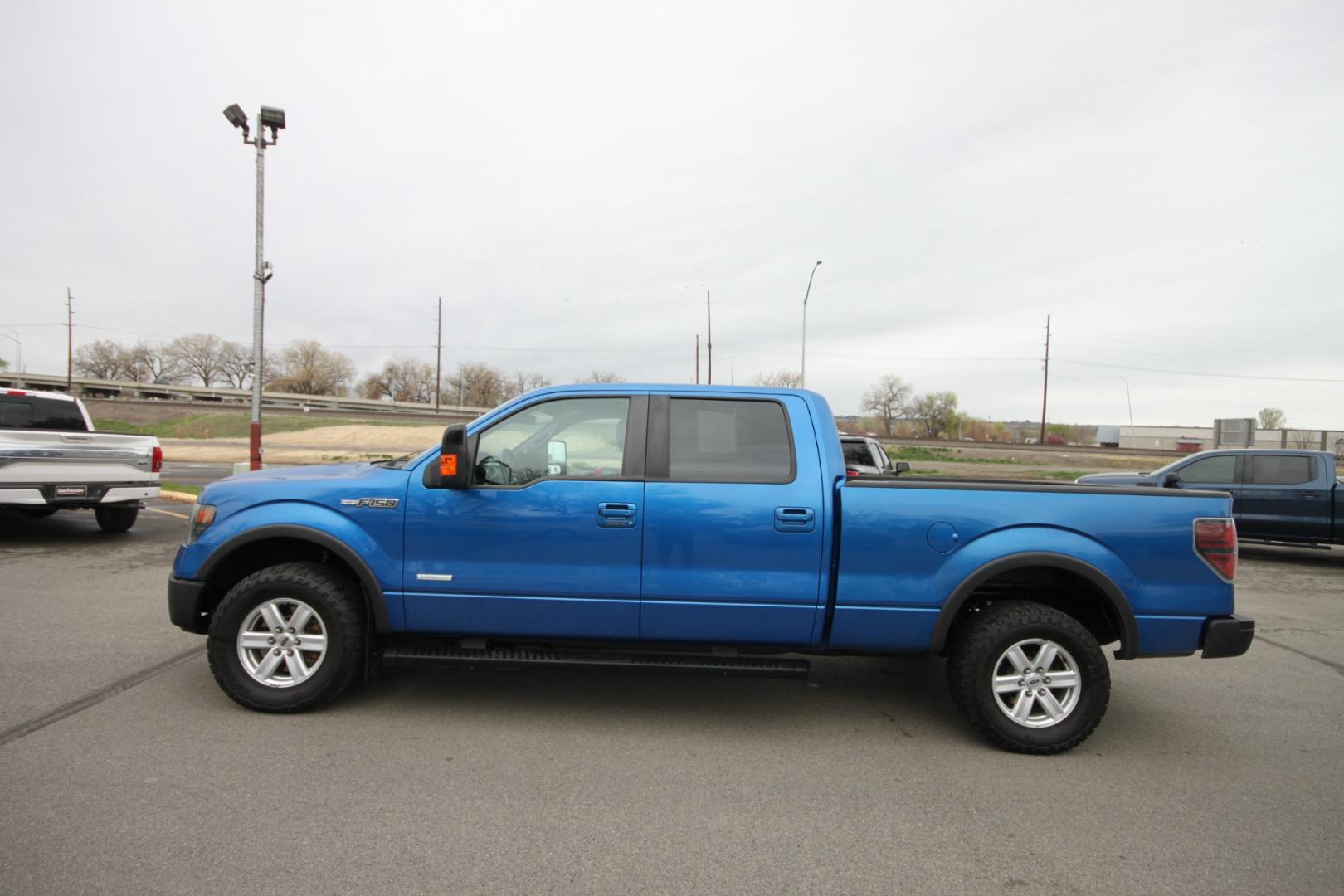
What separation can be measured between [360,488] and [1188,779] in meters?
4.43

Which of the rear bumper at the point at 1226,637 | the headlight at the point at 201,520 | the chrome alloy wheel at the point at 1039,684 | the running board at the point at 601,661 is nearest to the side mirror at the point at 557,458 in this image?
the running board at the point at 601,661

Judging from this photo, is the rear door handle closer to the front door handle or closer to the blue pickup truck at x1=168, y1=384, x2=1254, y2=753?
the blue pickup truck at x1=168, y1=384, x2=1254, y2=753

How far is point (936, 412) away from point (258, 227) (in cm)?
7418

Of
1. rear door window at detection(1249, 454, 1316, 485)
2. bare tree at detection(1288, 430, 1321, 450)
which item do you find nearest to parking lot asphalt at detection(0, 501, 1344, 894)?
rear door window at detection(1249, 454, 1316, 485)

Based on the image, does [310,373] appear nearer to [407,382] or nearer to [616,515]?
[407,382]

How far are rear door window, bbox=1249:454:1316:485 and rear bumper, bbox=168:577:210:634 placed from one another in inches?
490

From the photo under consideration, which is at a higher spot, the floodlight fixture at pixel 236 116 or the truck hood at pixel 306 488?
the floodlight fixture at pixel 236 116

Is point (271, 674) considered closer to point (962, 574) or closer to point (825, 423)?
point (825, 423)

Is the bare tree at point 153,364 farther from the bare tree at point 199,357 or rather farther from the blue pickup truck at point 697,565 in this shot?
the blue pickup truck at point 697,565

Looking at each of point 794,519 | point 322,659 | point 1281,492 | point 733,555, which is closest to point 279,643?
point 322,659

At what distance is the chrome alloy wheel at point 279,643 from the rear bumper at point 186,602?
33 cm

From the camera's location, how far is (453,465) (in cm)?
379

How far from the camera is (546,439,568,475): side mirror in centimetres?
399

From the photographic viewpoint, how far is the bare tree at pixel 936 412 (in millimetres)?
76312
